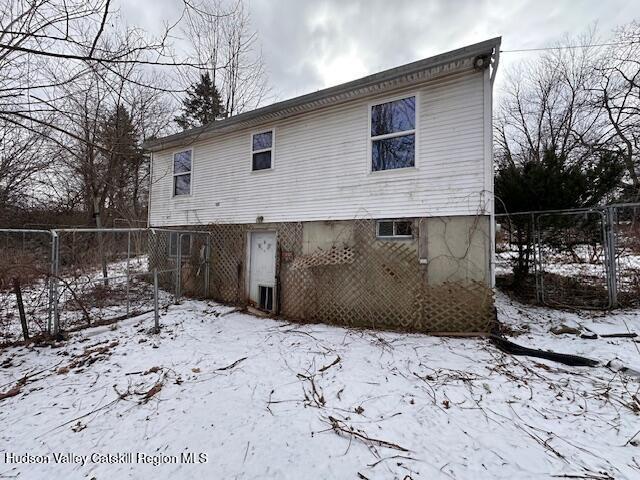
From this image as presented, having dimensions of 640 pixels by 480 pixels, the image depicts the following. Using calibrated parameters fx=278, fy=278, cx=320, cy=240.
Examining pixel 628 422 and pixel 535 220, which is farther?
pixel 535 220

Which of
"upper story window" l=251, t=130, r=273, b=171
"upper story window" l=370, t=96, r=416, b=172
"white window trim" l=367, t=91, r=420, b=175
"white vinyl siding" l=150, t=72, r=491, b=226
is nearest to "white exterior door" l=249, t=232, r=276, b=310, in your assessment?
"white vinyl siding" l=150, t=72, r=491, b=226

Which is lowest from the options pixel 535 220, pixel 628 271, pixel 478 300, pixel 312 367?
pixel 312 367

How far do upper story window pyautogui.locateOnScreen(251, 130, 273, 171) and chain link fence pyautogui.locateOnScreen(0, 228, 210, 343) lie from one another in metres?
2.54

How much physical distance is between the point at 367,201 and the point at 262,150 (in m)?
3.21

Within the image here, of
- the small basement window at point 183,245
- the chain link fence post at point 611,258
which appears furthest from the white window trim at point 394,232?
the small basement window at point 183,245

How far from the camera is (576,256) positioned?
6.24 metres

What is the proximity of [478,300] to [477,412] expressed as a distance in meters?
2.53

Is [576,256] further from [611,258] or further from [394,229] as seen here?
[394,229]

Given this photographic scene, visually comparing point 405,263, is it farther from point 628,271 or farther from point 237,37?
point 237,37

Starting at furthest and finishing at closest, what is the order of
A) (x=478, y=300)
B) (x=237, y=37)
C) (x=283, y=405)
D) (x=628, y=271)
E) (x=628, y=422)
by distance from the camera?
(x=237, y=37) < (x=628, y=271) < (x=478, y=300) < (x=283, y=405) < (x=628, y=422)

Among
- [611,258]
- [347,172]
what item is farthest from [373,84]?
[611,258]

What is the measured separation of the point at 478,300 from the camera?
480cm

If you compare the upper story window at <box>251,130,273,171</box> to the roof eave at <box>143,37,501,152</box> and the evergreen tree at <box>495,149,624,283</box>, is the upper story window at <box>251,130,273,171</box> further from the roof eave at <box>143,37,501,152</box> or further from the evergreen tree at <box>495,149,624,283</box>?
the evergreen tree at <box>495,149,624,283</box>

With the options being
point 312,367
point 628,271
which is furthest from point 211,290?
point 628,271
